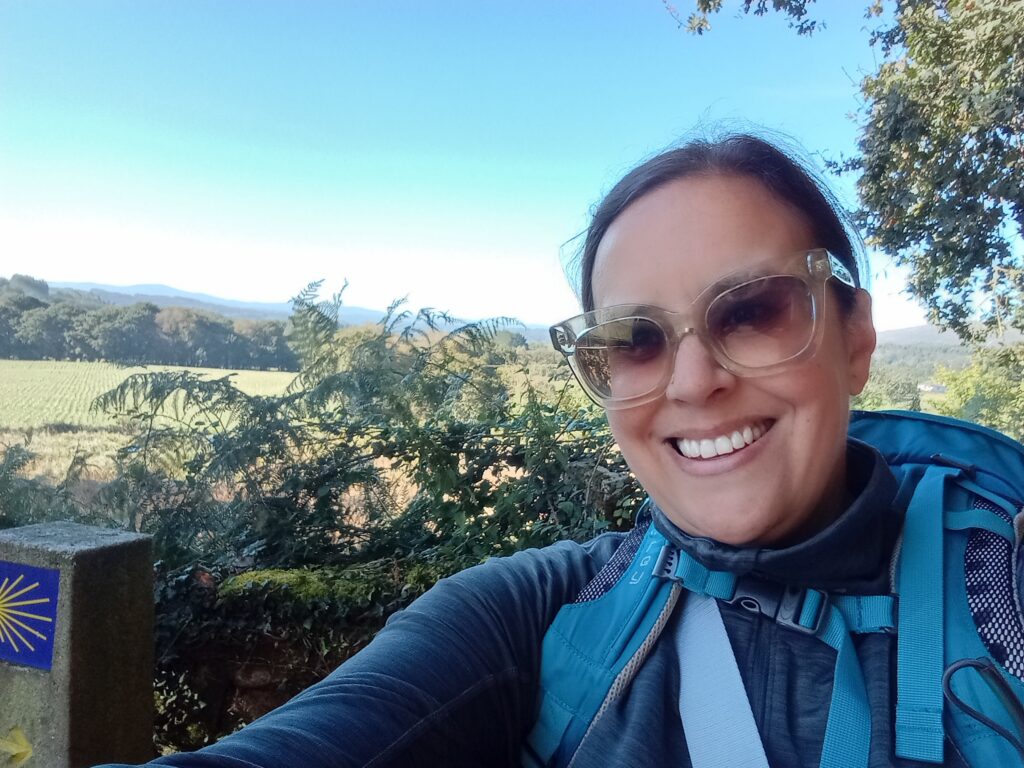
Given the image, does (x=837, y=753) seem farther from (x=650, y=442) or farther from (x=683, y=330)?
(x=683, y=330)

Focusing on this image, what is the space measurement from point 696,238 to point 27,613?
2.53 m

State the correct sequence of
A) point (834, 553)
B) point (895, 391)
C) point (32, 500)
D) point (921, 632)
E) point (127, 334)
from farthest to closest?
point (895, 391) → point (127, 334) → point (32, 500) → point (834, 553) → point (921, 632)

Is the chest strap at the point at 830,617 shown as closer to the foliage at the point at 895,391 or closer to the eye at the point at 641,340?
the eye at the point at 641,340

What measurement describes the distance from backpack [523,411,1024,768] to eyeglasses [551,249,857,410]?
1.14ft

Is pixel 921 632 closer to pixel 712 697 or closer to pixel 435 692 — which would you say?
pixel 712 697

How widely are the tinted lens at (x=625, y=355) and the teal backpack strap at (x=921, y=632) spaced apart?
1.72 ft

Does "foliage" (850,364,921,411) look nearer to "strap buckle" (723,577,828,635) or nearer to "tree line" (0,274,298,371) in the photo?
"strap buckle" (723,577,828,635)

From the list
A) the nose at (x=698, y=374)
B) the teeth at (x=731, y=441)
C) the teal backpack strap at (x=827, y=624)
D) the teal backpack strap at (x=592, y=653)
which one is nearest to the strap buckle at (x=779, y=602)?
the teal backpack strap at (x=827, y=624)

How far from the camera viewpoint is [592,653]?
41.3 inches

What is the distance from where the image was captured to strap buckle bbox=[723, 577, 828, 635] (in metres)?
1.03

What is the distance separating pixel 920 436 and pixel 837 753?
851mm

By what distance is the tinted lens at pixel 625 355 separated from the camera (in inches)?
44.0

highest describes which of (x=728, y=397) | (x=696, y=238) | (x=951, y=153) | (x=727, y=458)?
(x=951, y=153)

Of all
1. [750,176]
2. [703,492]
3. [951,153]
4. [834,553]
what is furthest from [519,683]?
[951,153]
